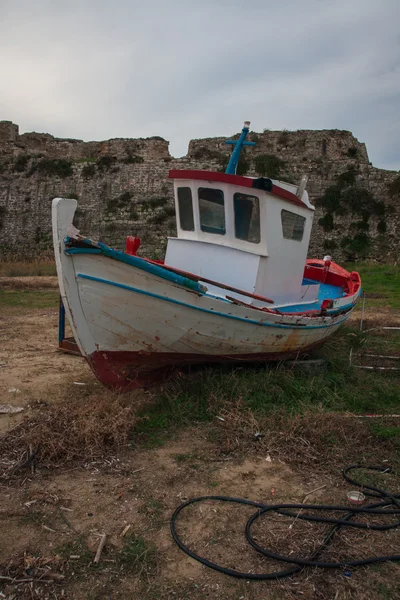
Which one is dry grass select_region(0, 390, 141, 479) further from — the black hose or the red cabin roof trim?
the red cabin roof trim

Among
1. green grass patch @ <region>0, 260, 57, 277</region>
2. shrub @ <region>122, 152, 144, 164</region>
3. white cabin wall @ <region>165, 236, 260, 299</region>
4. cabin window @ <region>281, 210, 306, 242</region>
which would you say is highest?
shrub @ <region>122, 152, 144, 164</region>

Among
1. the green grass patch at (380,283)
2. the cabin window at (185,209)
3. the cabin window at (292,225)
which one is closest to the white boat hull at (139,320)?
the cabin window at (292,225)

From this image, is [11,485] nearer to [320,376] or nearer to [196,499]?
[196,499]

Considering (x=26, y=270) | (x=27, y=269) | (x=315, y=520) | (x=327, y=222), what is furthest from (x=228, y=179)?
Result: (x=327, y=222)

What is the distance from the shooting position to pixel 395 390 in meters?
5.70

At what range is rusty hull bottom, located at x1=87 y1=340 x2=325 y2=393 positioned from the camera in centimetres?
484

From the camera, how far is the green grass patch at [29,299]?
36.8 ft

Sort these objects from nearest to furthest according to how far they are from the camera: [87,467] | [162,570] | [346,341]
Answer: [162,570] → [87,467] → [346,341]

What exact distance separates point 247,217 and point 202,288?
5.56 ft

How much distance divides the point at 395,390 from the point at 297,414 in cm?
175

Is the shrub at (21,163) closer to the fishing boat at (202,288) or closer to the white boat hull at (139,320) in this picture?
the fishing boat at (202,288)

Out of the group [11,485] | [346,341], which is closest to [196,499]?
[11,485]

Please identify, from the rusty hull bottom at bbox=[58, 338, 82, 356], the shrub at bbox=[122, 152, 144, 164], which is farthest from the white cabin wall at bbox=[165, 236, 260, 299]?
the shrub at bbox=[122, 152, 144, 164]

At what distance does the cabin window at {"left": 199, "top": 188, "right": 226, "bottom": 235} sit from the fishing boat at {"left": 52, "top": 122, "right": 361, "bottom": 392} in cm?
1
